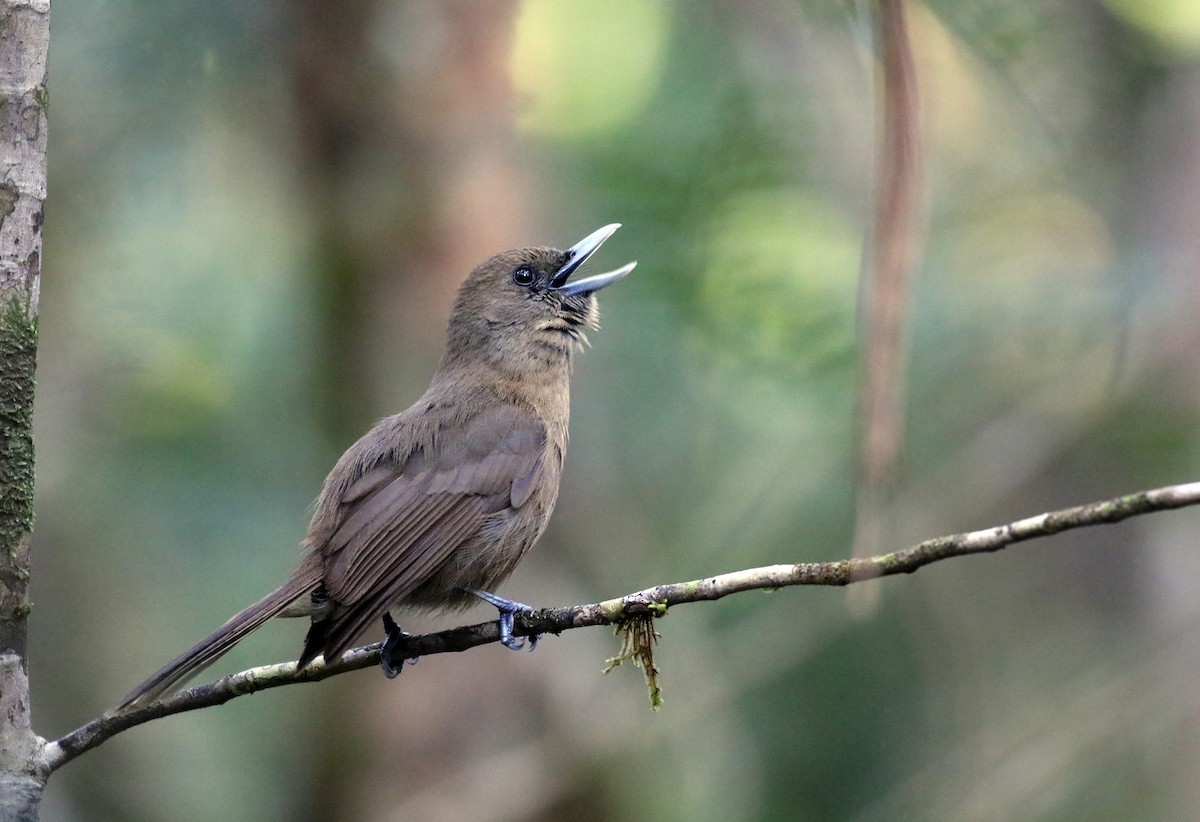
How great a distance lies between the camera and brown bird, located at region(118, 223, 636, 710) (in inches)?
144

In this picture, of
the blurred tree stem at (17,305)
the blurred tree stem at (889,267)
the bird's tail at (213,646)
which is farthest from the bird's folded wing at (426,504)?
the blurred tree stem at (889,267)

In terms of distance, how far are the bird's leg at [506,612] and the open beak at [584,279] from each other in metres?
1.47

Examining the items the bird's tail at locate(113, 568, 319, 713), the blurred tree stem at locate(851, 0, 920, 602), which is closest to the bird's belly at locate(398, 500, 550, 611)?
the bird's tail at locate(113, 568, 319, 713)

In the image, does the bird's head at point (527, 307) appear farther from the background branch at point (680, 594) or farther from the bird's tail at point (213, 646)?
the background branch at point (680, 594)

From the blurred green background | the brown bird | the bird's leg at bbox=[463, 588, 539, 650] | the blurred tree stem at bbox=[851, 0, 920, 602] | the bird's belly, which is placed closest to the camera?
the blurred tree stem at bbox=[851, 0, 920, 602]

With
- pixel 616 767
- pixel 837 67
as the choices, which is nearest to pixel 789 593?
pixel 616 767

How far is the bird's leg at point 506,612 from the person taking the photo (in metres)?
3.42

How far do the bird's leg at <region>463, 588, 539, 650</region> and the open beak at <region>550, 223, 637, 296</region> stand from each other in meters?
A: 1.47

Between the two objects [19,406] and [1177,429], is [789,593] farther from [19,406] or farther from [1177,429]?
[19,406]

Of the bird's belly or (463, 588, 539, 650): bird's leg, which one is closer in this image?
(463, 588, 539, 650): bird's leg

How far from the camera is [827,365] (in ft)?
19.7

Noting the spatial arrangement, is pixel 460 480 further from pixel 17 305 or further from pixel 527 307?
pixel 17 305

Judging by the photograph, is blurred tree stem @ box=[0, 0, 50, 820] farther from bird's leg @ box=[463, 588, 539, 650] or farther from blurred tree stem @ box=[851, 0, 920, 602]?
blurred tree stem @ box=[851, 0, 920, 602]

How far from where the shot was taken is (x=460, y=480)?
421cm
